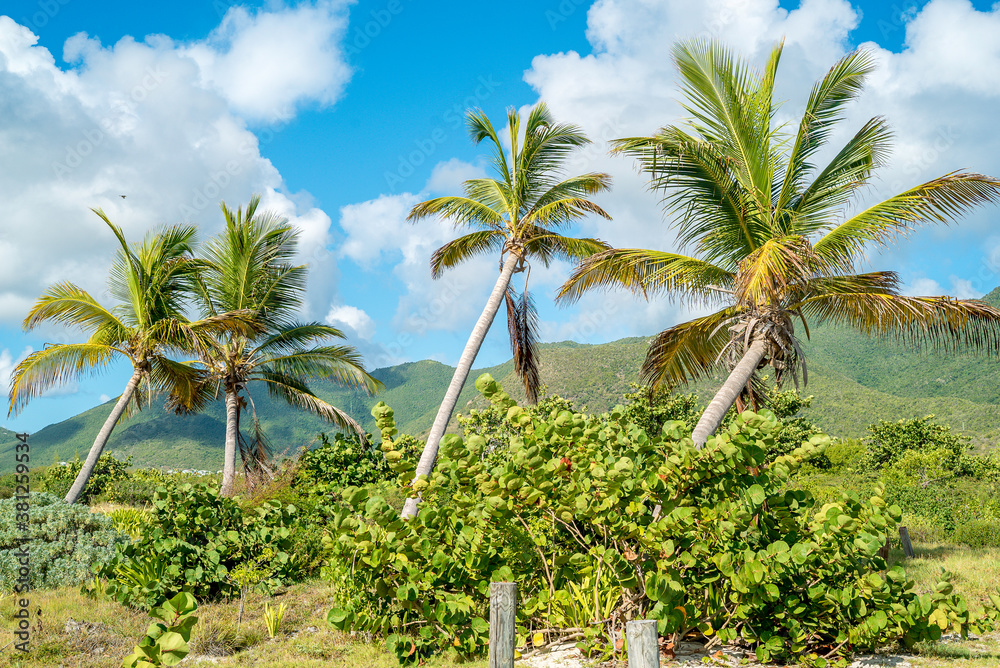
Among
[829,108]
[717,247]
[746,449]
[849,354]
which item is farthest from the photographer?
[849,354]

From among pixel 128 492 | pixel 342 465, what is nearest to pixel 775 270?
pixel 342 465

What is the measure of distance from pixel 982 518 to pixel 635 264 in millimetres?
10819

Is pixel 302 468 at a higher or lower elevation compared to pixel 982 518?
higher

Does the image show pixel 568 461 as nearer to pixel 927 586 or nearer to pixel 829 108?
pixel 927 586

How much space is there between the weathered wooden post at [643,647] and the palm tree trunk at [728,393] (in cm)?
444

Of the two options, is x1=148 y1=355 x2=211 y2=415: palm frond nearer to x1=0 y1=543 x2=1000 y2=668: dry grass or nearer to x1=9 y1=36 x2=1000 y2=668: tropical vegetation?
x1=9 y1=36 x2=1000 y2=668: tropical vegetation

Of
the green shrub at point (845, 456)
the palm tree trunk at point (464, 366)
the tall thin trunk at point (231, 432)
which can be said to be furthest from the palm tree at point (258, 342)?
the green shrub at point (845, 456)

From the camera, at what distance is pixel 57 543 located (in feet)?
28.7

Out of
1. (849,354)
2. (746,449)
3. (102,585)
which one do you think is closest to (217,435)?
(849,354)

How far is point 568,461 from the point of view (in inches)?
189

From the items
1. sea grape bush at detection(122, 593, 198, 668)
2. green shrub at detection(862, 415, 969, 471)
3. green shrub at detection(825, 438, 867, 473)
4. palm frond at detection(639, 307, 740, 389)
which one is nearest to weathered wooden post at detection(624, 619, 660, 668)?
sea grape bush at detection(122, 593, 198, 668)

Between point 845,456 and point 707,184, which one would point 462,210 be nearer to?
point 707,184

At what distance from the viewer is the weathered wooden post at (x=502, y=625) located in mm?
3385

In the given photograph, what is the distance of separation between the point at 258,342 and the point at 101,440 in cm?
377
